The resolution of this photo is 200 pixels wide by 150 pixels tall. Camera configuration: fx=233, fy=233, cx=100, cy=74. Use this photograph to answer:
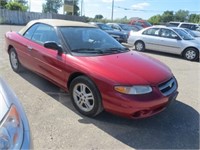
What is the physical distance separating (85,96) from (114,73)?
2.05ft

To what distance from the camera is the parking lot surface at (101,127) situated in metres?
3.01

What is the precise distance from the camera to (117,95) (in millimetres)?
3158

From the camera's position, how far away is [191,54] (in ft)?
32.2

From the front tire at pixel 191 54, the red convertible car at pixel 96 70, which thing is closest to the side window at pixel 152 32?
the front tire at pixel 191 54

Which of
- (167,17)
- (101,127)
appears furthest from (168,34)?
(167,17)

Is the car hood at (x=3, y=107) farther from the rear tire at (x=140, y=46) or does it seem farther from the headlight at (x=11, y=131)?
the rear tire at (x=140, y=46)

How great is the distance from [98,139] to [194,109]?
2083mm

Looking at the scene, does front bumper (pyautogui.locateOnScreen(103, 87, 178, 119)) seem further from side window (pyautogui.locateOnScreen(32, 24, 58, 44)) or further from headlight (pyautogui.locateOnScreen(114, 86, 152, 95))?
side window (pyautogui.locateOnScreen(32, 24, 58, 44))

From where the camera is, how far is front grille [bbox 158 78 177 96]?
3443 millimetres

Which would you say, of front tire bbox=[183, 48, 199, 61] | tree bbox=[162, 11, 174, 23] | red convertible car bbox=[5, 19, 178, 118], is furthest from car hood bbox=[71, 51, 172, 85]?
tree bbox=[162, 11, 174, 23]

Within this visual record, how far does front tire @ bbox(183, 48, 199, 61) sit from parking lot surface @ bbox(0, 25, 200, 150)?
18.5ft

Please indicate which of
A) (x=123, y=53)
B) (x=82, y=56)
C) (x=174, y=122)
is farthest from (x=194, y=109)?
(x=82, y=56)

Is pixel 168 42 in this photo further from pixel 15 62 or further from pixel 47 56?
pixel 47 56

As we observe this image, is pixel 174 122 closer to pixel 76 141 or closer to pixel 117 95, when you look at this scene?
pixel 117 95
